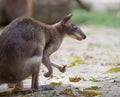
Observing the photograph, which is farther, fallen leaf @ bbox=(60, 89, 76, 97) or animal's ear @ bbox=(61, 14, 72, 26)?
animal's ear @ bbox=(61, 14, 72, 26)

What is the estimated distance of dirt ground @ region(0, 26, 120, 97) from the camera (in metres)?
5.76

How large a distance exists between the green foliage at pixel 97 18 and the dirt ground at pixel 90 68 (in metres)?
2.72

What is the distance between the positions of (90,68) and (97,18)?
9176 mm

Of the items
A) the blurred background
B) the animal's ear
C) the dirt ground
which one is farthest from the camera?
the blurred background

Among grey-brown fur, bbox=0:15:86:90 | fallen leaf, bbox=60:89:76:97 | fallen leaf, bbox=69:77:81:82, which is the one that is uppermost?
grey-brown fur, bbox=0:15:86:90

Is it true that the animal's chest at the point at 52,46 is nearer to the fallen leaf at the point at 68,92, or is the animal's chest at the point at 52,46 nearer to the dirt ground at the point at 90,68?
the dirt ground at the point at 90,68

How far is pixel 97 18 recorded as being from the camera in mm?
16453

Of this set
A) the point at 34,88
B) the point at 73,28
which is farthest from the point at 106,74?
the point at 34,88

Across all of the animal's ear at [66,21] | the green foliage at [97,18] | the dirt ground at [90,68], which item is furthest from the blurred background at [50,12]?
the animal's ear at [66,21]

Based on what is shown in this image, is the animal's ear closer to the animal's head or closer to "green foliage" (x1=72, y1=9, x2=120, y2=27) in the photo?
the animal's head

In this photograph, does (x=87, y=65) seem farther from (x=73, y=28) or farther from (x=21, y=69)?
(x=21, y=69)

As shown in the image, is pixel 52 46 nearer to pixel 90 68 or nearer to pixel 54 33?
pixel 54 33

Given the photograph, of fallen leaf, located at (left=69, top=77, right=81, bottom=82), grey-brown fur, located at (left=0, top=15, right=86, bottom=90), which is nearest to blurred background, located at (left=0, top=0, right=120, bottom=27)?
fallen leaf, located at (left=69, top=77, right=81, bottom=82)

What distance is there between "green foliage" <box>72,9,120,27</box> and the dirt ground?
2719 millimetres
